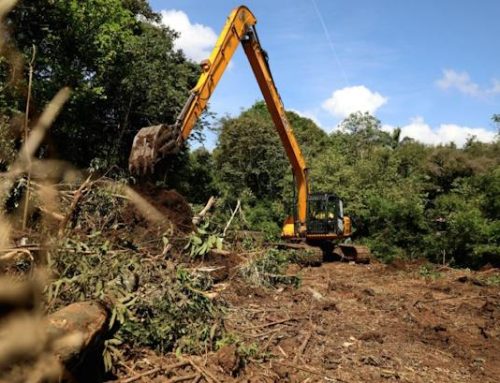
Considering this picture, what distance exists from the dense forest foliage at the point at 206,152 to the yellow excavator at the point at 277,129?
0.80m

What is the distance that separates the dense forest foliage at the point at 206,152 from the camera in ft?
49.5

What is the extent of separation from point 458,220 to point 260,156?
1428 cm

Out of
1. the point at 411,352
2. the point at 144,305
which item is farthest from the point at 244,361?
the point at 411,352

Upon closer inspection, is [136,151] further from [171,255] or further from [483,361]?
[483,361]

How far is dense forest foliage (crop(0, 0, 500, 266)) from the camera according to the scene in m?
15.1

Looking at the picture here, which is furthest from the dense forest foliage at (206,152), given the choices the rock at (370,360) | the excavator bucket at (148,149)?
the rock at (370,360)

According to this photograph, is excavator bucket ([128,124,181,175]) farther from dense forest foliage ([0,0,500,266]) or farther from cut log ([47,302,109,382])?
cut log ([47,302,109,382])

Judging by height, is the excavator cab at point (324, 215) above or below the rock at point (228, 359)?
above

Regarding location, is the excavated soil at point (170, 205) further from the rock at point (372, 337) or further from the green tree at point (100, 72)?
the green tree at point (100, 72)

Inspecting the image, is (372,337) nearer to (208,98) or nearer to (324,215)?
(208,98)

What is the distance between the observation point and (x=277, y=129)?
1288 cm

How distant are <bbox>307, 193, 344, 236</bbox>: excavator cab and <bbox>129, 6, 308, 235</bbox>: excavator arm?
25 centimetres

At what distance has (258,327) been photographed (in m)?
5.79

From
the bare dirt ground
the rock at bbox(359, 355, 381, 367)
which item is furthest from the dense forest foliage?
the rock at bbox(359, 355, 381, 367)
